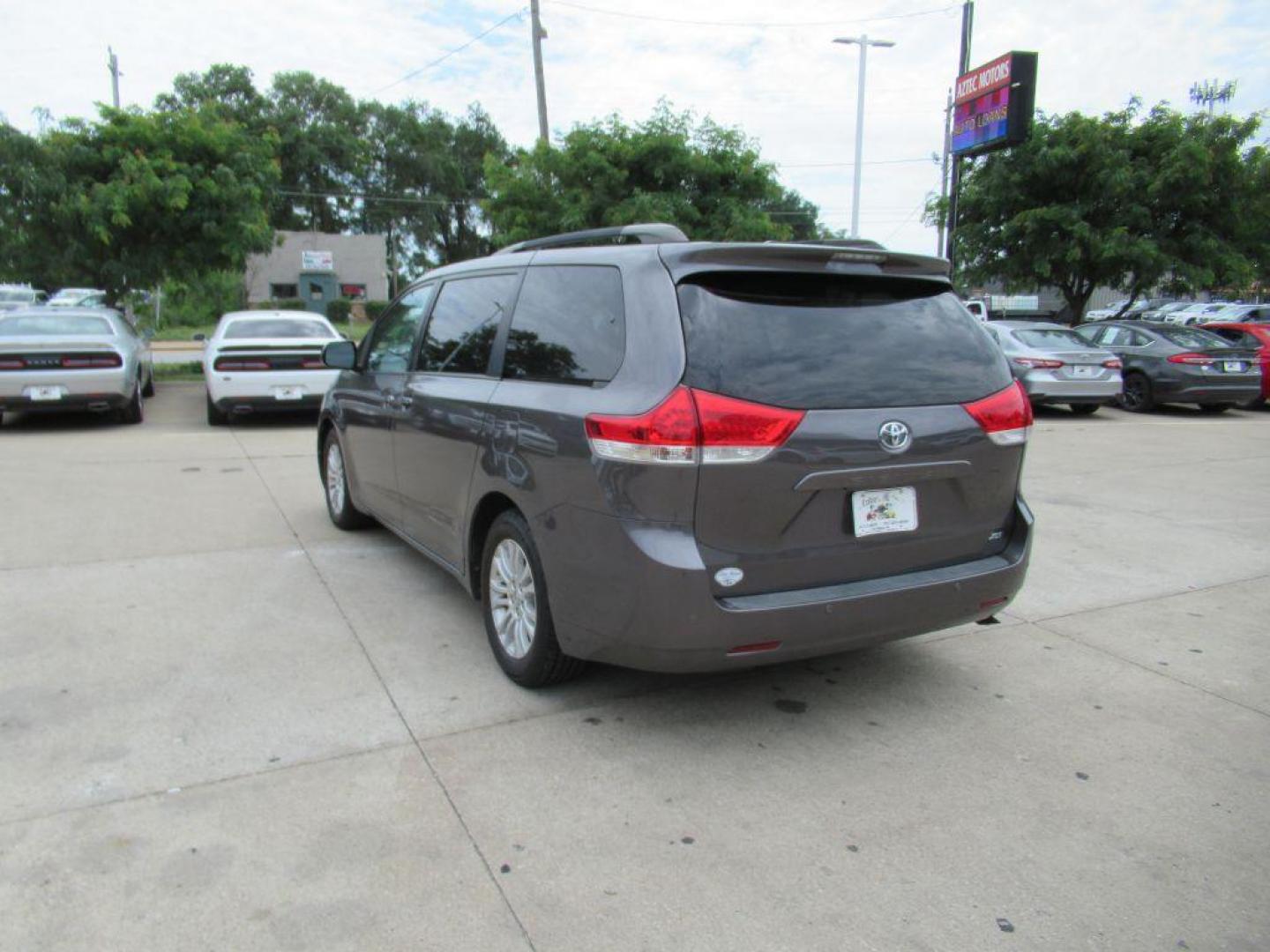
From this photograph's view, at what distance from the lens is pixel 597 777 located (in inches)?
127

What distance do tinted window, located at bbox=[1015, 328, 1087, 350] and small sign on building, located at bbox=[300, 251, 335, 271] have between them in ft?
142

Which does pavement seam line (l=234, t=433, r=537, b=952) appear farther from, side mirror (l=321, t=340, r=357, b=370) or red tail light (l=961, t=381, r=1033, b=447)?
red tail light (l=961, t=381, r=1033, b=447)

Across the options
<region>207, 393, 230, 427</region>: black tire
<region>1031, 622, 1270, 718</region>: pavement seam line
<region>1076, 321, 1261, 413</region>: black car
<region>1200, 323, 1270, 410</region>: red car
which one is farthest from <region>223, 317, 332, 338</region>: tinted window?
<region>1200, 323, 1270, 410</region>: red car

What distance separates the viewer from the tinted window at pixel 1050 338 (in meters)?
14.3

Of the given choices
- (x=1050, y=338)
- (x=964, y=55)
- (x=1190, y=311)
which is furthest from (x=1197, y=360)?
(x=1190, y=311)

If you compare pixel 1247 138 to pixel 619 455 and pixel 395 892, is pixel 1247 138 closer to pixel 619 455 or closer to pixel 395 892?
pixel 619 455

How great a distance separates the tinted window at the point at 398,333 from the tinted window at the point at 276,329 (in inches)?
262

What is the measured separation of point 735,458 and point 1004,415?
1.25 meters

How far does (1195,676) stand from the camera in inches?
164

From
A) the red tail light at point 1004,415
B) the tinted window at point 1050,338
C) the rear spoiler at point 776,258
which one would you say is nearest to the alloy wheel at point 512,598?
the rear spoiler at point 776,258

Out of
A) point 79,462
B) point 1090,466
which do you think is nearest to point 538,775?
point 79,462

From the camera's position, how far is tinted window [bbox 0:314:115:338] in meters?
11.4

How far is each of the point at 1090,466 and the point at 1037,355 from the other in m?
4.87

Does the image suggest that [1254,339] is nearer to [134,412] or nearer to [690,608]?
[690,608]
